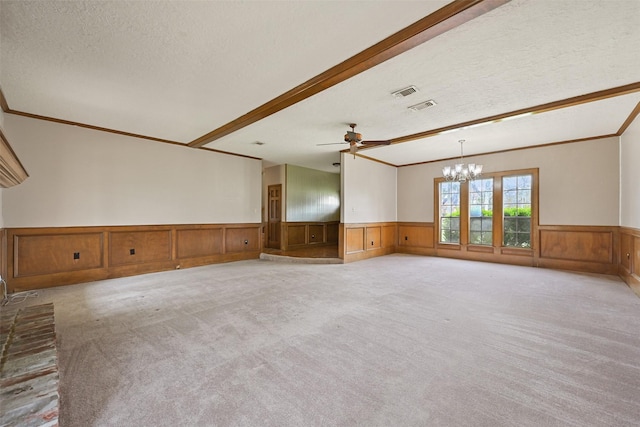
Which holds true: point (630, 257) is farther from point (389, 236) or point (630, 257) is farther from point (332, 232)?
point (332, 232)

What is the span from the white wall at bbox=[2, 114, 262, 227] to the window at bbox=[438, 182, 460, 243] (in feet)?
17.9

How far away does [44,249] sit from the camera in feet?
14.2

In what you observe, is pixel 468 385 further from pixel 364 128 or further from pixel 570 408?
pixel 364 128

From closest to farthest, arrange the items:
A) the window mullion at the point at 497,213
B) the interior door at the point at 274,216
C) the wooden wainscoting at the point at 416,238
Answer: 1. the window mullion at the point at 497,213
2. the wooden wainscoting at the point at 416,238
3. the interior door at the point at 274,216

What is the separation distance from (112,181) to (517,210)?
864 centimetres

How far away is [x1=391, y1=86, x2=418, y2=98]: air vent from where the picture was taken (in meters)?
3.28

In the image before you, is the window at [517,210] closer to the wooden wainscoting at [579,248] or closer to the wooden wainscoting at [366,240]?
the wooden wainscoting at [579,248]

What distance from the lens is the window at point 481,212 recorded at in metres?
6.75

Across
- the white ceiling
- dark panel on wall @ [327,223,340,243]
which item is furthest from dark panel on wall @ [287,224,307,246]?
the white ceiling

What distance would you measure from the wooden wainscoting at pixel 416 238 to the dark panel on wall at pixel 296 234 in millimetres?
3009

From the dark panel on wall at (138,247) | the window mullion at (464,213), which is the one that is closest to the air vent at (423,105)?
the window mullion at (464,213)

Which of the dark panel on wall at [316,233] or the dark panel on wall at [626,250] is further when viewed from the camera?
the dark panel on wall at [316,233]

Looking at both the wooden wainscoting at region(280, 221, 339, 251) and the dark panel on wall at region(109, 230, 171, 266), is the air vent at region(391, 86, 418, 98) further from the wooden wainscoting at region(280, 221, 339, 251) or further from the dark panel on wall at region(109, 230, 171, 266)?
the wooden wainscoting at region(280, 221, 339, 251)

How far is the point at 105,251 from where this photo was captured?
193 inches
